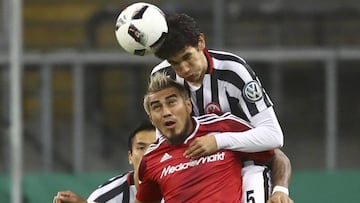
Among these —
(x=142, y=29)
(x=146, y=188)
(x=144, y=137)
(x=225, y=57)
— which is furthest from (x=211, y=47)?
(x=142, y=29)

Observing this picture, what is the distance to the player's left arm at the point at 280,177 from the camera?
233 inches

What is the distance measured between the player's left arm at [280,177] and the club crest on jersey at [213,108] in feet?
1.30

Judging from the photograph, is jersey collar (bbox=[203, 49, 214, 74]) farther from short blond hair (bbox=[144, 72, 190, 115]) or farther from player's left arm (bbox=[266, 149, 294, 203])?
player's left arm (bbox=[266, 149, 294, 203])

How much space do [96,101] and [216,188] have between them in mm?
5743

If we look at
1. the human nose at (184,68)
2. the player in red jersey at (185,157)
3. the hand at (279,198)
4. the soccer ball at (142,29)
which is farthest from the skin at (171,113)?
the hand at (279,198)

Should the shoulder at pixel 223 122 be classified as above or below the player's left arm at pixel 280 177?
above

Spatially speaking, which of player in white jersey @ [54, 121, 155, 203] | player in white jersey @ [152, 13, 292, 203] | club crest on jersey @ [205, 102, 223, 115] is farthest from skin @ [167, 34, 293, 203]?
player in white jersey @ [54, 121, 155, 203]

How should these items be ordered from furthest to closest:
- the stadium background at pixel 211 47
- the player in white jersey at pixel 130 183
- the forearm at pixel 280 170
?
the stadium background at pixel 211 47 < the player in white jersey at pixel 130 183 < the forearm at pixel 280 170

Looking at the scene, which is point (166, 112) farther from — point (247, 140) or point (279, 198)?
point (279, 198)

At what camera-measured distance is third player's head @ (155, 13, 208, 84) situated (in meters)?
5.77

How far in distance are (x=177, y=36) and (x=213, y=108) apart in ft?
1.32

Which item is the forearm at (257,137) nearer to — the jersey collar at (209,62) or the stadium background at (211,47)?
the jersey collar at (209,62)

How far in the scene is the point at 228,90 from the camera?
5.91 metres

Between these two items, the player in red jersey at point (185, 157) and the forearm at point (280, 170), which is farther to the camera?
the forearm at point (280, 170)
